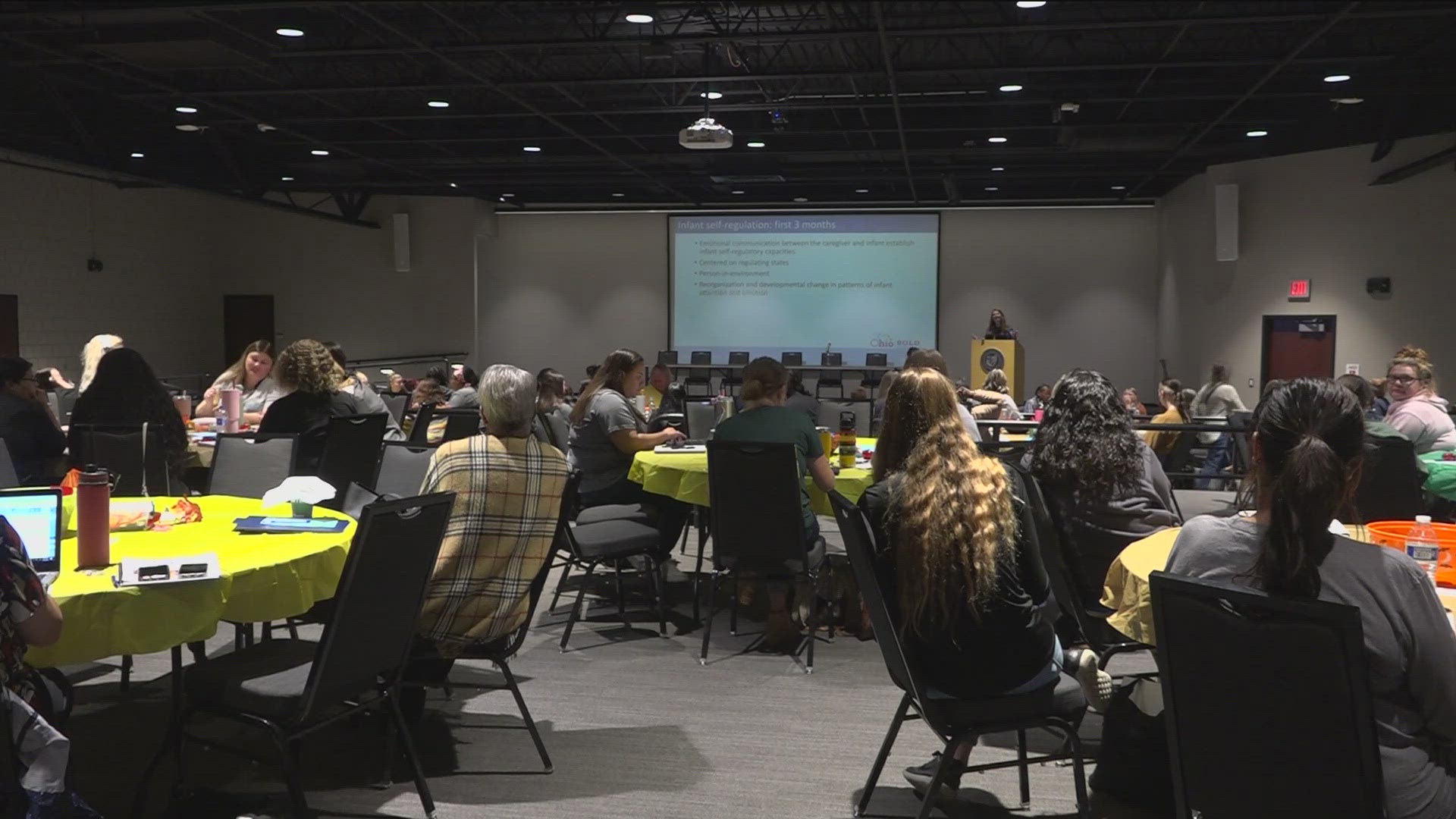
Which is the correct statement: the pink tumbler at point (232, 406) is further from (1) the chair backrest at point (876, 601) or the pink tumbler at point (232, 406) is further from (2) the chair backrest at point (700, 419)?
(1) the chair backrest at point (876, 601)

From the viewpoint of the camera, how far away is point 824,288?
18406 millimetres

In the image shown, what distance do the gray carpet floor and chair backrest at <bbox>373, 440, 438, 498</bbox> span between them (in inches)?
31.2

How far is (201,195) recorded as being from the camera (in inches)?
695

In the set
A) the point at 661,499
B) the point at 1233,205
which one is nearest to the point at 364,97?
the point at 661,499

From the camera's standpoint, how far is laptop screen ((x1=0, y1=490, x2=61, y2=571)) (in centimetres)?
282

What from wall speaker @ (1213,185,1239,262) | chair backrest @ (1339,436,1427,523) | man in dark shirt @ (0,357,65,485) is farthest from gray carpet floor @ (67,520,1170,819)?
wall speaker @ (1213,185,1239,262)

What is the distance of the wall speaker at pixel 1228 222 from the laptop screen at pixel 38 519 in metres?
13.8

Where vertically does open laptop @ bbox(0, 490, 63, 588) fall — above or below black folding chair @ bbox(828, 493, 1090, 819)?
above

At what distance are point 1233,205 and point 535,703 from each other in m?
12.6

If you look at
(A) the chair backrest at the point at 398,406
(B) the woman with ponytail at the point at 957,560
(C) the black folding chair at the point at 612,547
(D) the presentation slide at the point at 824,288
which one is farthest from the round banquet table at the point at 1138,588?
(D) the presentation slide at the point at 824,288

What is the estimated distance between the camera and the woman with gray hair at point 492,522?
3424 mm

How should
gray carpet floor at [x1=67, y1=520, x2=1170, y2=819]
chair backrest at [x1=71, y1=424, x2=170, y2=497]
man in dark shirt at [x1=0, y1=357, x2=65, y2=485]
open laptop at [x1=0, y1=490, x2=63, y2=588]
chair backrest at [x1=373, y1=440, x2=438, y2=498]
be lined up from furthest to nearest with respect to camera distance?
man in dark shirt at [x1=0, y1=357, x2=65, y2=485]
chair backrest at [x1=71, y1=424, x2=170, y2=497]
chair backrest at [x1=373, y1=440, x2=438, y2=498]
gray carpet floor at [x1=67, y1=520, x2=1170, y2=819]
open laptop at [x1=0, y1=490, x2=63, y2=588]

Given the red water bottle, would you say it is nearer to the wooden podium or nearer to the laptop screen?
the laptop screen

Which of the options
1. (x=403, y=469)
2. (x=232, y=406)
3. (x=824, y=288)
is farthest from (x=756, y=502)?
(x=824, y=288)
